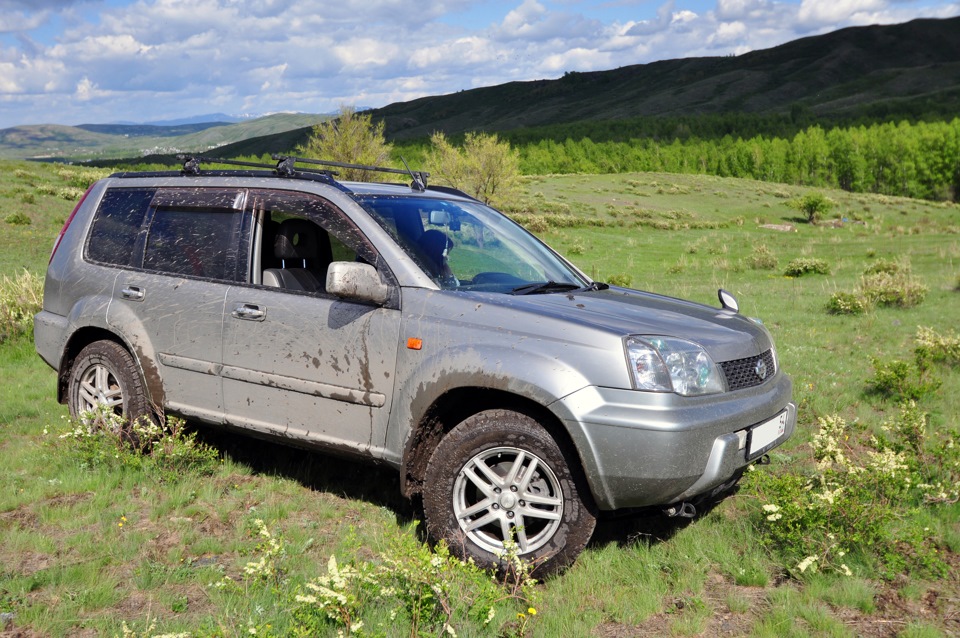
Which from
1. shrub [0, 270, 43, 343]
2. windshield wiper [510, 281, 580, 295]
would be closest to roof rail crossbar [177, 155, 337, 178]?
windshield wiper [510, 281, 580, 295]

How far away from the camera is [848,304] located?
41.4ft

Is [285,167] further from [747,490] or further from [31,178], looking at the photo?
[31,178]

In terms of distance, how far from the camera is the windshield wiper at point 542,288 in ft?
14.0

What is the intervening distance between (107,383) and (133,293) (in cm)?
77

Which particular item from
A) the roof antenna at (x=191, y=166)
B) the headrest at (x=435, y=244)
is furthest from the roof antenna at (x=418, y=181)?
the roof antenna at (x=191, y=166)

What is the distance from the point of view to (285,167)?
4785 millimetres

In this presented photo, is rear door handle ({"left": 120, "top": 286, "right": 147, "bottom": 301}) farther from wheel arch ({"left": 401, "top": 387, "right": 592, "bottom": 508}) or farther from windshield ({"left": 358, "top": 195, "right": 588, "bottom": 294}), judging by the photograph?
wheel arch ({"left": 401, "top": 387, "right": 592, "bottom": 508})

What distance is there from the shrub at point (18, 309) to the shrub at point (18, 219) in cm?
1512

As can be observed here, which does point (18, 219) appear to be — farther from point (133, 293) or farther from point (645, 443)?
point (645, 443)

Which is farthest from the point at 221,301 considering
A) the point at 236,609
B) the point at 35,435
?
the point at 35,435

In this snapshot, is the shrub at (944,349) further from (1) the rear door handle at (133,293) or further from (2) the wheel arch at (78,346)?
(2) the wheel arch at (78,346)

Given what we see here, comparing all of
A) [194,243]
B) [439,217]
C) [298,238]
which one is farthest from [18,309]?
[439,217]

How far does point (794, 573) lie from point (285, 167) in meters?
3.65

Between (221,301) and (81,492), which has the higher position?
(221,301)
